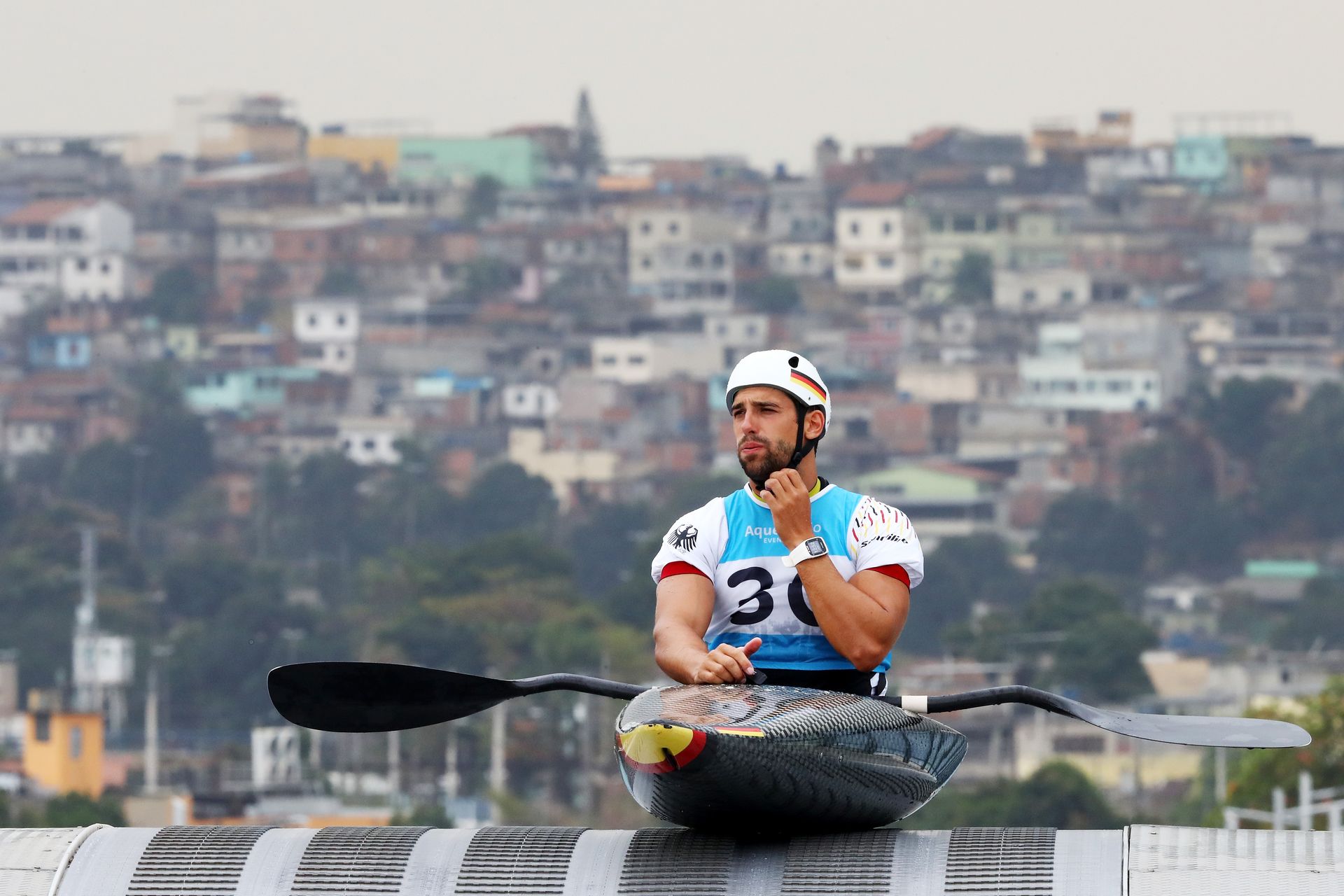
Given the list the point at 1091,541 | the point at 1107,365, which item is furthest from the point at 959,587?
the point at 1107,365

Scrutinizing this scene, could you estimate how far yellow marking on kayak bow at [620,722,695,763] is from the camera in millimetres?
6711

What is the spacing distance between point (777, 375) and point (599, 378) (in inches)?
7056

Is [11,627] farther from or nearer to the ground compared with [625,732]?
nearer to the ground

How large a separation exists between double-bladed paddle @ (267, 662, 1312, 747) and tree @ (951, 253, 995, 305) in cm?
18889

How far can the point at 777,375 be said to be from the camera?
7871 mm

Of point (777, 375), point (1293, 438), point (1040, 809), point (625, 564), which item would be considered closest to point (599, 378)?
point (625, 564)

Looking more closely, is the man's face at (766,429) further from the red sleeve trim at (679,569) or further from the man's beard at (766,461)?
the red sleeve trim at (679,569)

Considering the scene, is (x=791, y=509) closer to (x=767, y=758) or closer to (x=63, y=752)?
(x=767, y=758)

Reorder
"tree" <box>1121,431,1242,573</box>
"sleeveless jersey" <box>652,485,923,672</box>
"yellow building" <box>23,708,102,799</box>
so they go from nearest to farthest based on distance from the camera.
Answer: "sleeveless jersey" <box>652,485,923,672</box>, "yellow building" <box>23,708,102,799</box>, "tree" <box>1121,431,1242,573</box>

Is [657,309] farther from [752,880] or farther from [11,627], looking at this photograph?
[752,880]

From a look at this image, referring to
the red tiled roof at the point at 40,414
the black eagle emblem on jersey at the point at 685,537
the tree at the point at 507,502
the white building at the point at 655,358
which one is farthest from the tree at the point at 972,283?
the black eagle emblem on jersey at the point at 685,537

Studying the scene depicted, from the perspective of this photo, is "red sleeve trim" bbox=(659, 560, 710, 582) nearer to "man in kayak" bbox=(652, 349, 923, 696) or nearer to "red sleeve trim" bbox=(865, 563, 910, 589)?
"man in kayak" bbox=(652, 349, 923, 696)

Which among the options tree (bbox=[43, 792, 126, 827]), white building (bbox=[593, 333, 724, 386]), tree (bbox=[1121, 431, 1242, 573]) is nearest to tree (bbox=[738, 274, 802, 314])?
white building (bbox=[593, 333, 724, 386])

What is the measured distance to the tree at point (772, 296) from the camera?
196 m
